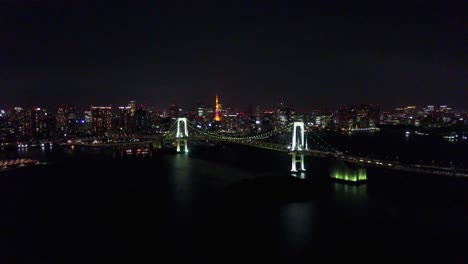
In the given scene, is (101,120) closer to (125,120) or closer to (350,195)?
(125,120)

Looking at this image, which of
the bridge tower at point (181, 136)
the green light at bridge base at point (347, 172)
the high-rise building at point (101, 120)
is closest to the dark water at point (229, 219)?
the green light at bridge base at point (347, 172)

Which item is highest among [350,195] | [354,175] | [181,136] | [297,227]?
[181,136]

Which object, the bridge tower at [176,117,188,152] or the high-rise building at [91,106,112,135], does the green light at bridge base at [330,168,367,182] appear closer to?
the bridge tower at [176,117,188,152]

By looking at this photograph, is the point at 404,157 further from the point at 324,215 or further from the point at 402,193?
the point at 324,215

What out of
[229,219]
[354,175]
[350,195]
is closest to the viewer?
[229,219]

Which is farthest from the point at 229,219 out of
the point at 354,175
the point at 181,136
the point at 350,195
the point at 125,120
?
the point at 125,120

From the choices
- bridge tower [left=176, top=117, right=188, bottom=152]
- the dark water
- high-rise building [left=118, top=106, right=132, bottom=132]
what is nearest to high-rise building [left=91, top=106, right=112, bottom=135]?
high-rise building [left=118, top=106, right=132, bottom=132]

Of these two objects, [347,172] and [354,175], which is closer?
[354,175]

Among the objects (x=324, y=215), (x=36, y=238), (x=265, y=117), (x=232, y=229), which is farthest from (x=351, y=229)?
(x=265, y=117)

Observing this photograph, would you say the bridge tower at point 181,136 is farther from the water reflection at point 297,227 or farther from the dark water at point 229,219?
the water reflection at point 297,227
